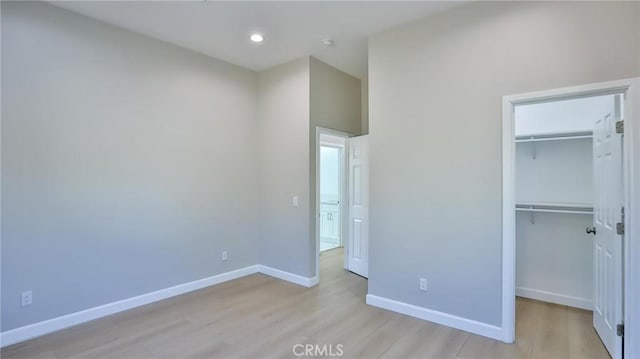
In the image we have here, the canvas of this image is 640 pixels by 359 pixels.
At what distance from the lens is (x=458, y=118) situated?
296 cm

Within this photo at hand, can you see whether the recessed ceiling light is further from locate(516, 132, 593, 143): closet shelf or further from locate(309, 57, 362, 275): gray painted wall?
locate(516, 132, 593, 143): closet shelf

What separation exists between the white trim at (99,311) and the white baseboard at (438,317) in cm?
217

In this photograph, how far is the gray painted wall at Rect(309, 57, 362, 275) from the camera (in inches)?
166

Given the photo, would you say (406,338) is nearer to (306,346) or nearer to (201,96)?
(306,346)

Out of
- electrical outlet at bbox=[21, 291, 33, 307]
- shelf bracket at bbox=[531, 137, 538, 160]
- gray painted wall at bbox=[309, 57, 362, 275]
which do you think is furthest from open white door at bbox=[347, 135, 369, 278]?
electrical outlet at bbox=[21, 291, 33, 307]

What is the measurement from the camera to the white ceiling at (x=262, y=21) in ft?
9.62

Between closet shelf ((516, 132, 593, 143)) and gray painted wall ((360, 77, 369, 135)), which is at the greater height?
gray painted wall ((360, 77, 369, 135))

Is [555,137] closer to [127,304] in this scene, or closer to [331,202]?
[331,202]

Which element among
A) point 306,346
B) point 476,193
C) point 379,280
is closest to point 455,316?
point 379,280

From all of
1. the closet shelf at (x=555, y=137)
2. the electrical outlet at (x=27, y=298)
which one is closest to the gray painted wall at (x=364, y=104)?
the closet shelf at (x=555, y=137)

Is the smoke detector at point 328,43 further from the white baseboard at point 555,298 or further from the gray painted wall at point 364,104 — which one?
A: the white baseboard at point 555,298

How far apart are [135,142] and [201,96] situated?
3.43 feet

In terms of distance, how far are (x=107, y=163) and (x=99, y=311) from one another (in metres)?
1.52

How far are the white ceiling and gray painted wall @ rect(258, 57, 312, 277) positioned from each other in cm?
52
